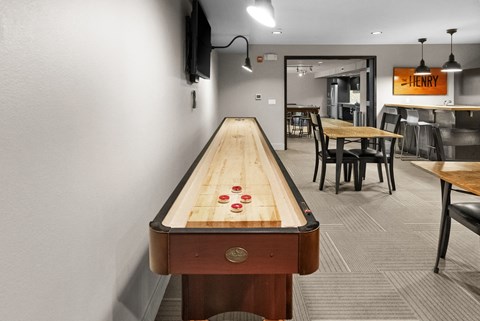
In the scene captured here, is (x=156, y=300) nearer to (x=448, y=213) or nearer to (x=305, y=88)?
(x=448, y=213)

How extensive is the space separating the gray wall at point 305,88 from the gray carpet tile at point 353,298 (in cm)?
1516

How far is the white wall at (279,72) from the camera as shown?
7.99m

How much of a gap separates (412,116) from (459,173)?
5007 mm

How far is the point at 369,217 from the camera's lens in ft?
11.9

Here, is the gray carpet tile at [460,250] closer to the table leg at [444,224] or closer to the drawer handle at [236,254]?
the table leg at [444,224]

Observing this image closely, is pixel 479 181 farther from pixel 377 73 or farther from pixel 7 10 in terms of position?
pixel 377 73

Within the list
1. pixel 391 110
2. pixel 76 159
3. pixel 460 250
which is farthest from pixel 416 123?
pixel 76 159

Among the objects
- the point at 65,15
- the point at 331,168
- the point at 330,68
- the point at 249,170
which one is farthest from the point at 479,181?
the point at 330,68

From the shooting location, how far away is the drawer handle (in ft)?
3.79

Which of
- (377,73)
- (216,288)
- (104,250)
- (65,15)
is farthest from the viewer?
(377,73)

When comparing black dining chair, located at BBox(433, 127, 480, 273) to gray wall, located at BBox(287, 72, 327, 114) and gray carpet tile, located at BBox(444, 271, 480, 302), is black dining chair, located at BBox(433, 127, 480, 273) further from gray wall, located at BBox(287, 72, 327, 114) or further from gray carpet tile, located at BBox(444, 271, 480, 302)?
gray wall, located at BBox(287, 72, 327, 114)

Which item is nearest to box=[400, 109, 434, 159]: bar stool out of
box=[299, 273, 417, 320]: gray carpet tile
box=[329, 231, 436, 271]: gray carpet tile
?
box=[329, 231, 436, 271]: gray carpet tile

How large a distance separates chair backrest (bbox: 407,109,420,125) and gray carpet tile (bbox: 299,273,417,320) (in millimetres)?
4956

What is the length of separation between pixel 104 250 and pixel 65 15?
709mm
